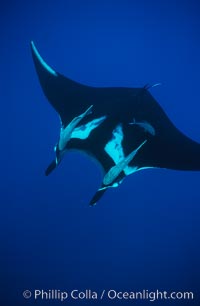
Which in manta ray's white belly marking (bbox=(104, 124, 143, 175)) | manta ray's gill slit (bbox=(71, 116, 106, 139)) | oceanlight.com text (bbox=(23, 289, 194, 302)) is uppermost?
manta ray's gill slit (bbox=(71, 116, 106, 139))

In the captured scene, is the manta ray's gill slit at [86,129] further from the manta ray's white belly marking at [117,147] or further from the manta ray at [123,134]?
the manta ray's white belly marking at [117,147]

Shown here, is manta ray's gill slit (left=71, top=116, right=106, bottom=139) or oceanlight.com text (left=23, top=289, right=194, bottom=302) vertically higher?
manta ray's gill slit (left=71, top=116, right=106, bottom=139)

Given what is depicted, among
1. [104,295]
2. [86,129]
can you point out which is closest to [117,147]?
[86,129]

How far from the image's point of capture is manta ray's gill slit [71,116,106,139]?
2328mm

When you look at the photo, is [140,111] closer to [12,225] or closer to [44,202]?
[44,202]

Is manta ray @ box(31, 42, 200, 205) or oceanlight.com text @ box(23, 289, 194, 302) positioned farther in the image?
oceanlight.com text @ box(23, 289, 194, 302)

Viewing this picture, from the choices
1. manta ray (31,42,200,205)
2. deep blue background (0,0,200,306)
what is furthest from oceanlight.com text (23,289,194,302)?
manta ray (31,42,200,205)

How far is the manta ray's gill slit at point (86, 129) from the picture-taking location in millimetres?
2328

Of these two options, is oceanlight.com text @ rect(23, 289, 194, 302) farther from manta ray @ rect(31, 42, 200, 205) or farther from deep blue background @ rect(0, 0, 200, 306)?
manta ray @ rect(31, 42, 200, 205)

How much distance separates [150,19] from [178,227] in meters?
2.43

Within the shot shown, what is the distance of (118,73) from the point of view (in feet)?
11.2

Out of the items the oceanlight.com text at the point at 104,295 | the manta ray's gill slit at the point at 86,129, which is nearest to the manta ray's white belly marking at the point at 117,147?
the manta ray's gill slit at the point at 86,129

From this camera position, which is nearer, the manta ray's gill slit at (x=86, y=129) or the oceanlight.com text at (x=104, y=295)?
the manta ray's gill slit at (x=86, y=129)

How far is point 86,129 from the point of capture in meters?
2.35
